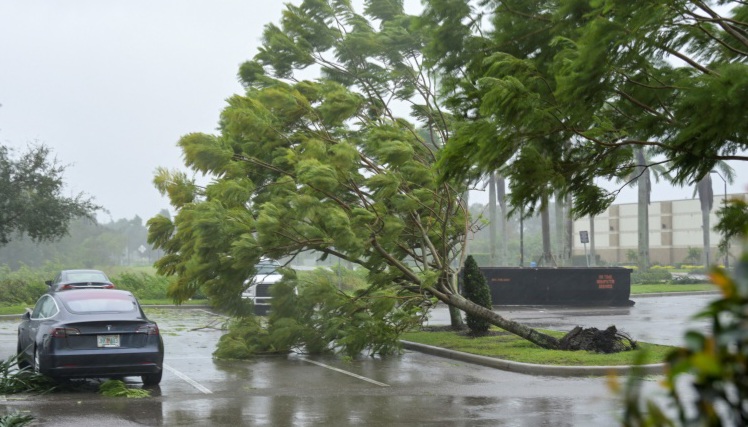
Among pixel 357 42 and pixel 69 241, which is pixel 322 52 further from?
pixel 69 241

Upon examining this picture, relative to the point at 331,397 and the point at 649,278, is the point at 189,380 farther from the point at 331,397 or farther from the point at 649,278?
the point at 649,278

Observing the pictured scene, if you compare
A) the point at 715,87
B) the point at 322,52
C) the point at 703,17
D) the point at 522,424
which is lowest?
the point at 522,424

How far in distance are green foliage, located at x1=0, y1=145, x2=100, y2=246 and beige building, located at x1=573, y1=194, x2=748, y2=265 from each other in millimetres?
67808

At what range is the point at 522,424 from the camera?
10758 mm

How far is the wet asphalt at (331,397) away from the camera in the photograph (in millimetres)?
11102

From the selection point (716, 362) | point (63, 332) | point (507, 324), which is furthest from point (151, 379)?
point (716, 362)

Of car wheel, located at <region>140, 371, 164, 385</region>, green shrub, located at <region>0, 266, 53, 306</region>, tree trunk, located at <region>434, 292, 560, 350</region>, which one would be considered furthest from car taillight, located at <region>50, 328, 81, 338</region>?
green shrub, located at <region>0, 266, 53, 306</region>

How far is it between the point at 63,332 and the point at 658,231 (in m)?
95.2

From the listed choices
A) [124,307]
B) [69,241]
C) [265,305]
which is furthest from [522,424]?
[69,241]

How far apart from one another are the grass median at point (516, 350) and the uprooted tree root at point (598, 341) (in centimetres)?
25

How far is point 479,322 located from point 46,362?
1121 centimetres

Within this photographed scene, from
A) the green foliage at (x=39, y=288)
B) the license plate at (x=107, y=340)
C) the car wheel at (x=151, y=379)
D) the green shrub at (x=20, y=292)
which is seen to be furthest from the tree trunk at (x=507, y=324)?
the green shrub at (x=20, y=292)

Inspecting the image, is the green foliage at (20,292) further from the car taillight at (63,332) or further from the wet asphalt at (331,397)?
the car taillight at (63,332)

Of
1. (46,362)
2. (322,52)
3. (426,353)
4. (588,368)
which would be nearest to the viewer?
(46,362)
